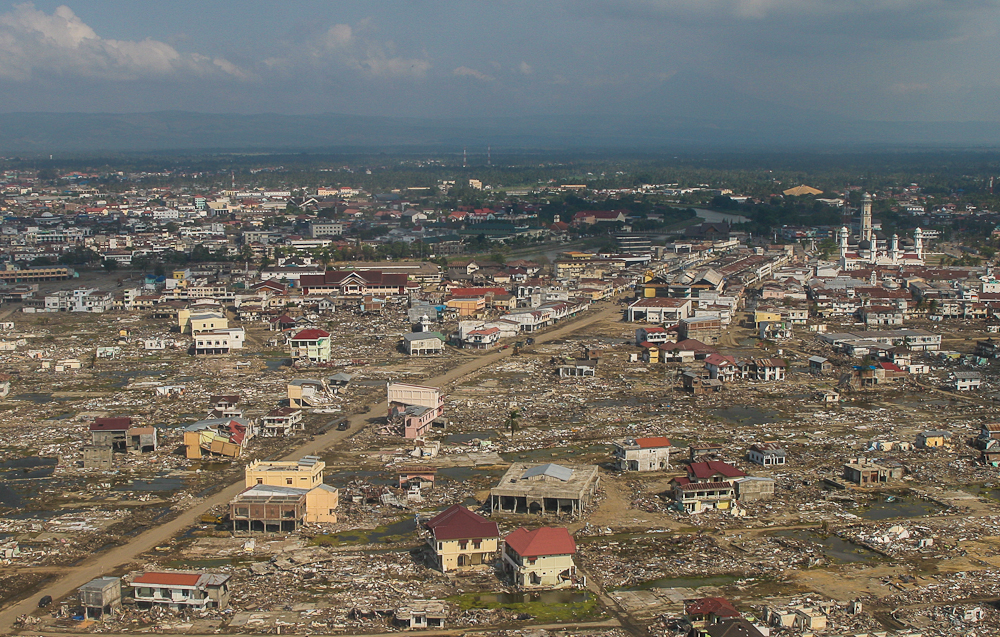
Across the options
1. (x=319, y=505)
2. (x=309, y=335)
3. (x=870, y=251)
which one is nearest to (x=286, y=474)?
(x=319, y=505)

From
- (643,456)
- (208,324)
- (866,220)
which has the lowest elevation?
(643,456)

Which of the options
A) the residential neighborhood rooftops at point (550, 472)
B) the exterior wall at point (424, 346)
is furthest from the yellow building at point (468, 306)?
the residential neighborhood rooftops at point (550, 472)

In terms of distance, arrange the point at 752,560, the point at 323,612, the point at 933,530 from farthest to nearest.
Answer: the point at 933,530 < the point at 752,560 < the point at 323,612

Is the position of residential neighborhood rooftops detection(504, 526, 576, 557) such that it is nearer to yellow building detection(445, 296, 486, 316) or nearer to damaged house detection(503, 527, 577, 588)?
damaged house detection(503, 527, 577, 588)

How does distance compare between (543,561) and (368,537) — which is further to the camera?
(368,537)

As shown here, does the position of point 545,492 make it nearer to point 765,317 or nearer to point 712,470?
point 712,470

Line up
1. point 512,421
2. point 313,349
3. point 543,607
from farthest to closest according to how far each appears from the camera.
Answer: point 313,349, point 512,421, point 543,607

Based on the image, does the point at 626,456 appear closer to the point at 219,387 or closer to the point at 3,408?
the point at 219,387

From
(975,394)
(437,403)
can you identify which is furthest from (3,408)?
(975,394)
